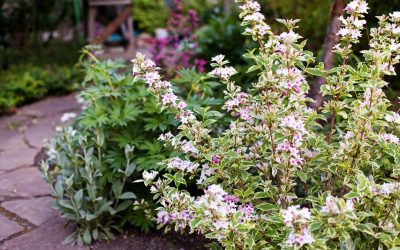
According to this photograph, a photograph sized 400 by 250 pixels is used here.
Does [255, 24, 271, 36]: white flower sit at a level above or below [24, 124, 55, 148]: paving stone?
above

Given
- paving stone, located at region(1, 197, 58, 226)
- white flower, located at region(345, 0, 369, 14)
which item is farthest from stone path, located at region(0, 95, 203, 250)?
white flower, located at region(345, 0, 369, 14)

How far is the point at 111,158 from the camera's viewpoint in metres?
2.56

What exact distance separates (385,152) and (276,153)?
47 cm

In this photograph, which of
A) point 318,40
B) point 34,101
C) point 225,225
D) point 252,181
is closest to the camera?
point 225,225

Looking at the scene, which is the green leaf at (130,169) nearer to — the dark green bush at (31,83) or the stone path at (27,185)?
the stone path at (27,185)

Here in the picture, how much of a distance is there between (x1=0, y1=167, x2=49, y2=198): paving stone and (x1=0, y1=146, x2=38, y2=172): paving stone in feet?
0.30

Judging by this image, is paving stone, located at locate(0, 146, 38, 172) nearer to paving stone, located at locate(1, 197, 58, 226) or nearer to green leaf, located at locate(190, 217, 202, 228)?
paving stone, located at locate(1, 197, 58, 226)

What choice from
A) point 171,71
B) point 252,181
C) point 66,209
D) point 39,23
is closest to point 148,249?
point 66,209

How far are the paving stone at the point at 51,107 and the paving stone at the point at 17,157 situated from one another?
763mm

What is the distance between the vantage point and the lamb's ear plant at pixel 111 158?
2441mm

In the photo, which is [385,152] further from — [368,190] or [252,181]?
[252,181]

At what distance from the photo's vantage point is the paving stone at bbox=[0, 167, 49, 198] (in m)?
2.98

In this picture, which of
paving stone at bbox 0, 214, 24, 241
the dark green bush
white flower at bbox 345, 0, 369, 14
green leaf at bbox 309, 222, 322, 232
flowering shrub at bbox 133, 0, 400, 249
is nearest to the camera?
green leaf at bbox 309, 222, 322, 232

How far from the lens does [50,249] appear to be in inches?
95.6
